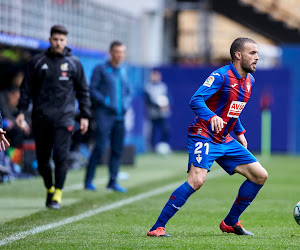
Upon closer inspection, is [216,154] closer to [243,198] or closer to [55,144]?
[243,198]

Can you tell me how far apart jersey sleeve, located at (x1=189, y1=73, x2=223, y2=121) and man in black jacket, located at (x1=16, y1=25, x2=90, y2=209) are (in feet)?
10.1

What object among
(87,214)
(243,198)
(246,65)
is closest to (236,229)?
(243,198)

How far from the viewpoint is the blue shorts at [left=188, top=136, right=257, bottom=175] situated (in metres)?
7.39

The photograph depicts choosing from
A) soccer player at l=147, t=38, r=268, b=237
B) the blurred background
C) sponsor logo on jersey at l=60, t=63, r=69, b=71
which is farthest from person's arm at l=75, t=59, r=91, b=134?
the blurred background

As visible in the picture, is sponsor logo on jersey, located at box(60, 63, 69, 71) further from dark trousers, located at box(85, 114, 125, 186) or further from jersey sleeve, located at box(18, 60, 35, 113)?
dark trousers, located at box(85, 114, 125, 186)

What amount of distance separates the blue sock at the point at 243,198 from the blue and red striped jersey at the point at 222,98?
45 cm

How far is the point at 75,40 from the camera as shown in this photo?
21.5 meters

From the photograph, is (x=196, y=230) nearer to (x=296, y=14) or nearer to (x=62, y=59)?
(x=62, y=59)

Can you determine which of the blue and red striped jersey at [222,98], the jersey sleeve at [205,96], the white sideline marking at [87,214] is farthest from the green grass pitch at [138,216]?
the jersey sleeve at [205,96]

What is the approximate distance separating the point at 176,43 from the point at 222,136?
23.4 meters

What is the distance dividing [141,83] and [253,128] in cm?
334

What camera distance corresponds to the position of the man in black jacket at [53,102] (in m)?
10.1

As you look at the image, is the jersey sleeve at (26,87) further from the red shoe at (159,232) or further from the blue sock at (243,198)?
the blue sock at (243,198)

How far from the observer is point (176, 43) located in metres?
30.7
